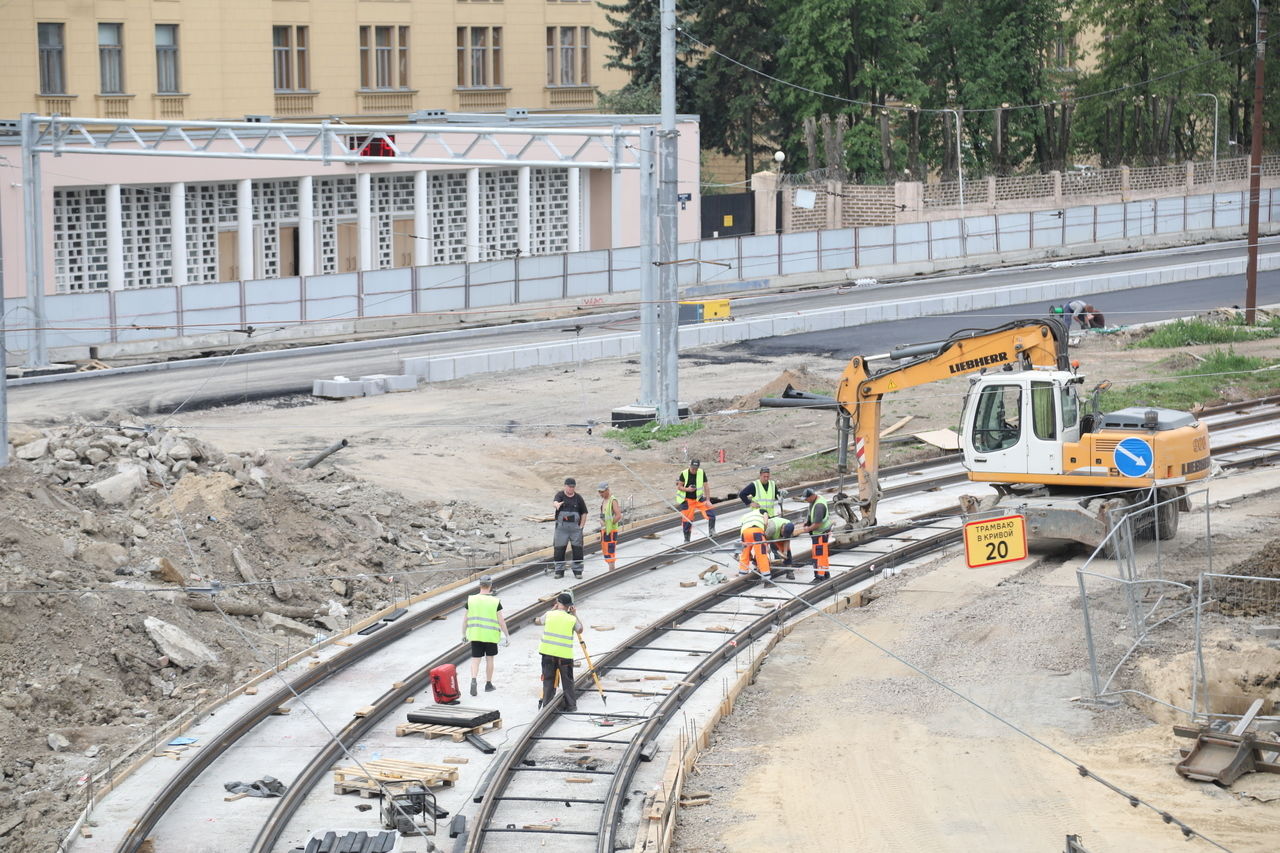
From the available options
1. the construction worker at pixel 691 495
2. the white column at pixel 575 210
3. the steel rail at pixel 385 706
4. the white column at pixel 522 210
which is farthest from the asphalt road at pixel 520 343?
the construction worker at pixel 691 495

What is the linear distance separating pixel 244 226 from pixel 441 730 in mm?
37130

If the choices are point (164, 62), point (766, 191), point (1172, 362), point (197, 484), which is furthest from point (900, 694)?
point (766, 191)

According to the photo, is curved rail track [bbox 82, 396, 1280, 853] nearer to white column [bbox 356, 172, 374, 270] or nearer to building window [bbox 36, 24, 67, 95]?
white column [bbox 356, 172, 374, 270]

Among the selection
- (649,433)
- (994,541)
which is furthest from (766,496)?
(649,433)

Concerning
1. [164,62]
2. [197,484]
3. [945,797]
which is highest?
[164,62]

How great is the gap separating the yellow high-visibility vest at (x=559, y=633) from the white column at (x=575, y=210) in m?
43.5

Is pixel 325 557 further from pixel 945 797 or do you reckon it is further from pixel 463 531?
pixel 945 797

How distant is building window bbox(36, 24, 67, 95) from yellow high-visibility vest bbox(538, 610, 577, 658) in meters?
39.0

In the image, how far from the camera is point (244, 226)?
52.6 m

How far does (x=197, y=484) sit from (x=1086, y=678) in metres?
12.3

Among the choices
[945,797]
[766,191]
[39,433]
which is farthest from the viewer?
[766,191]

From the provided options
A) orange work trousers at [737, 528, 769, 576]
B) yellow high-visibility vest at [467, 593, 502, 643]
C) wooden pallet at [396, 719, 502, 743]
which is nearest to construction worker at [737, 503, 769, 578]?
orange work trousers at [737, 528, 769, 576]

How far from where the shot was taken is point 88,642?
1958 cm

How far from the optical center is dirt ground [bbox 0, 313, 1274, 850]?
18.8 m
